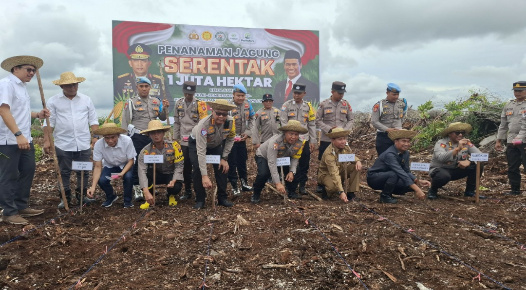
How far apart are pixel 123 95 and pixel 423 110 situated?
10.7 meters

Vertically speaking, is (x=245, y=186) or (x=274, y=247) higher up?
(x=245, y=186)

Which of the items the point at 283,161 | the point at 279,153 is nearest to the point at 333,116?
the point at 279,153

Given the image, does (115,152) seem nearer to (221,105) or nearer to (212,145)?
(212,145)

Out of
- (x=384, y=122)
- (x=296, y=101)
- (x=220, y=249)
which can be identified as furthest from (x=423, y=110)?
(x=220, y=249)

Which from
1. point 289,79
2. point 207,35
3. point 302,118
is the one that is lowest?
point 302,118

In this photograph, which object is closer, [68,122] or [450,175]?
[68,122]

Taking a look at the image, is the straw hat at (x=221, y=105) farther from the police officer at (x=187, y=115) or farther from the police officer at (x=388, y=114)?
the police officer at (x=388, y=114)

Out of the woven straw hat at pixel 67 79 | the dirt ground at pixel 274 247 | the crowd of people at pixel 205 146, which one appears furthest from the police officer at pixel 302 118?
the woven straw hat at pixel 67 79

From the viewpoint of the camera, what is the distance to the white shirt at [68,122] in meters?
4.89

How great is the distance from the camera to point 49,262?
3.21 meters

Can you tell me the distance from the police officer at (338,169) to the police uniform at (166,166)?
213cm

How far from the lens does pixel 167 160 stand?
5.16m

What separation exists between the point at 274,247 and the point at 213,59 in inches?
470

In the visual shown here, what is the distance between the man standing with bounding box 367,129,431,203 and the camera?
16.3 ft
